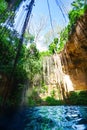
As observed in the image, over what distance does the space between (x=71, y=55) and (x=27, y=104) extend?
805 centimetres

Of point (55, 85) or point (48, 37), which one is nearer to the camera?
point (55, 85)

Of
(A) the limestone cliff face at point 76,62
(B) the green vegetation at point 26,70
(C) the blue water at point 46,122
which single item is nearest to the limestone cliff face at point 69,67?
(A) the limestone cliff face at point 76,62

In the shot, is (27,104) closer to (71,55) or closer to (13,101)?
(13,101)

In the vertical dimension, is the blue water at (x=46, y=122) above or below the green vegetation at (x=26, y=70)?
below

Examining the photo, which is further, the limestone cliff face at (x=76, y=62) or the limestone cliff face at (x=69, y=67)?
the limestone cliff face at (x=76, y=62)

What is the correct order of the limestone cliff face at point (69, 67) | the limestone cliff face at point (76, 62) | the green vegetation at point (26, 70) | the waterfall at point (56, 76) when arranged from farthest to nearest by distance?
the waterfall at point (56, 76) → the limestone cliff face at point (76, 62) → the limestone cliff face at point (69, 67) → the green vegetation at point (26, 70)

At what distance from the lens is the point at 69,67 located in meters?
25.7

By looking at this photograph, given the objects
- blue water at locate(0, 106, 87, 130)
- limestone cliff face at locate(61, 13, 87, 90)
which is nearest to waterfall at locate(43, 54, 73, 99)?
limestone cliff face at locate(61, 13, 87, 90)

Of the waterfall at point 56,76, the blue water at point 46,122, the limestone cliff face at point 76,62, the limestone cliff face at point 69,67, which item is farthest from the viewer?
the waterfall at point 56,76

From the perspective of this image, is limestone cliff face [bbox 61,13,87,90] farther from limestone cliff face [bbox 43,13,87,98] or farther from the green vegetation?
the green vegetation

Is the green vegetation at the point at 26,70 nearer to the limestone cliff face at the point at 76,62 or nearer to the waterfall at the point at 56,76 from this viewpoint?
the waterfall at the point at 56,76

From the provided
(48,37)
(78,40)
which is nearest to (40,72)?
(78,40)

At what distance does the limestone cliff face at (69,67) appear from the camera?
71.9ft

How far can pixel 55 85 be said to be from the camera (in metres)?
23.0
